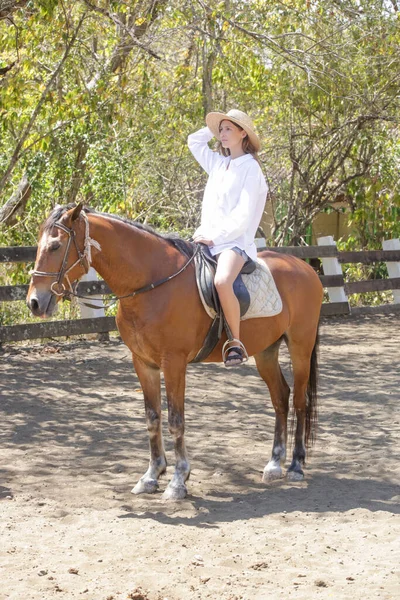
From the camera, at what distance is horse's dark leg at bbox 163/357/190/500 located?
16.6 ft

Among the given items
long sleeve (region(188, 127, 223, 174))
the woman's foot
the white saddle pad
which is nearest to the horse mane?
the white saddle pad

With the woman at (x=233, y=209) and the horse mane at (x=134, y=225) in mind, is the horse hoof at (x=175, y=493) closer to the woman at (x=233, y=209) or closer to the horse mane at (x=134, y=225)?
the woman at (x=233, y=209)

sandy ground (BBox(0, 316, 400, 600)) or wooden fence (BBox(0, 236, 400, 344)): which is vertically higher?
wooden fence (BBox(0, 236, 400, 344))

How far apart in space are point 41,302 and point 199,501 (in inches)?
62.6

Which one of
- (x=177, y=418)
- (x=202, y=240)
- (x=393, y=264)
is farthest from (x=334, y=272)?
(x=177, y=418)

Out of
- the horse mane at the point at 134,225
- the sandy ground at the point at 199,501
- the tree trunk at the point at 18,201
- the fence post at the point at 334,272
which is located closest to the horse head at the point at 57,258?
the horse mane at the point at 134,225

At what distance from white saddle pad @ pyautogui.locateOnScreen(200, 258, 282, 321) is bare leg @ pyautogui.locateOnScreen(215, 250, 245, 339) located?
0.47ft

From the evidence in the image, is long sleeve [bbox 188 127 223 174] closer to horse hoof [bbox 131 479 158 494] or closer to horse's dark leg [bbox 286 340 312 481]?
horse's dark leg [bbox 286 340 312 481]

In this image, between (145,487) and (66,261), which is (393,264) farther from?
(66,261)

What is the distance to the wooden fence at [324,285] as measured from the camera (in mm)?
9883

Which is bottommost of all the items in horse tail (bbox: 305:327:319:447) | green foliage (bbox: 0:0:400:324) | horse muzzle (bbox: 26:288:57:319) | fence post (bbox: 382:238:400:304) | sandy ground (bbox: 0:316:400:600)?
sandy ground (bbox: 0:316:400:600)

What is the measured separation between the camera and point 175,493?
507 centimetres

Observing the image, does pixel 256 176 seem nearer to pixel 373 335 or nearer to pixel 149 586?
pixel 149 586

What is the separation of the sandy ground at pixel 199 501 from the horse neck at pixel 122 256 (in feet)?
4.48
